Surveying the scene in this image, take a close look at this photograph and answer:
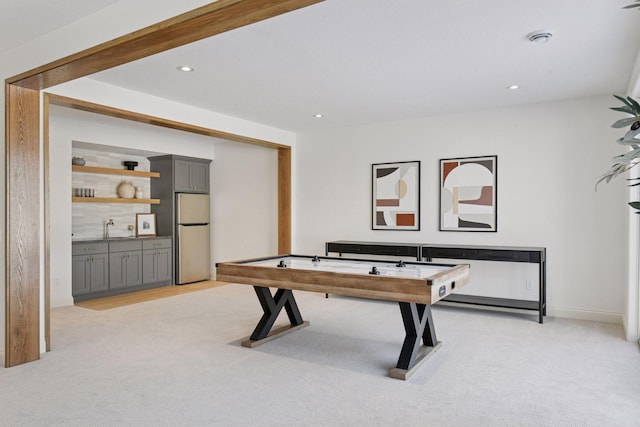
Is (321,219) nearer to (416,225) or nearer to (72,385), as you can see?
(416,225)

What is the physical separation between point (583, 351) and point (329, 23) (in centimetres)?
331

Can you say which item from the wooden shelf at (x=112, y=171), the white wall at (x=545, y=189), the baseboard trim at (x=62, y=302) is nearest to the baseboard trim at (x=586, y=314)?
the white wall at (x=545, y=189)

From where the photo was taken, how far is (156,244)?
23.1 feet

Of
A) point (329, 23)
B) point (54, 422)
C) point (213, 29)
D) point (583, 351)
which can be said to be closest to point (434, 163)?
point (583, 351)

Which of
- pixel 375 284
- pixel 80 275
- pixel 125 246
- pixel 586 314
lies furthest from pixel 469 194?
pixel 80 275

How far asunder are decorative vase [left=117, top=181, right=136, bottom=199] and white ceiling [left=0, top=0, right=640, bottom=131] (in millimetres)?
2555

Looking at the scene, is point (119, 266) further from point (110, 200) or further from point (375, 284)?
point (375, 284)

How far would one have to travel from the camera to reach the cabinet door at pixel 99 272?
613 centimetres

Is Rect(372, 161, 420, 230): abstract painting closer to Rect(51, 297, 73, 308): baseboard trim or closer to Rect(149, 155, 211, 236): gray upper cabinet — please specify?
Rect(149, 155, 211, 236): gray upper cabinet

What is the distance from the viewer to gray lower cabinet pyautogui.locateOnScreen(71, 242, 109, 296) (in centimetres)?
593

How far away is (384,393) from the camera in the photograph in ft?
9.57

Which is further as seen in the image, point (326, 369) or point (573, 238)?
point (573, 238)

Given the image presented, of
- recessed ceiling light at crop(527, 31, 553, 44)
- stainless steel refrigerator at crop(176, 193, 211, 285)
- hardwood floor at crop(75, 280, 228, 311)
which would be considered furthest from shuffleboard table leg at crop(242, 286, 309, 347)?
stainless steel refrigerator at crop(176, 193, 211, 285)

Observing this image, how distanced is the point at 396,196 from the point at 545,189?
1.79m
